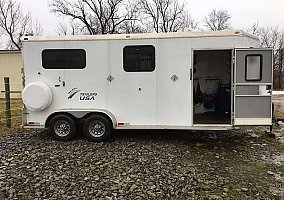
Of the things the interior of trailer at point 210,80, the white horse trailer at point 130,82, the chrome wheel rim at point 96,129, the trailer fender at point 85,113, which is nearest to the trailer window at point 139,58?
the white horse trailer at point 130,82

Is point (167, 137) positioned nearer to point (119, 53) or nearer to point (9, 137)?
point (119, 53)

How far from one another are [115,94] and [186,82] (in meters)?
1.59

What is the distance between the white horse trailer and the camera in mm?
7289

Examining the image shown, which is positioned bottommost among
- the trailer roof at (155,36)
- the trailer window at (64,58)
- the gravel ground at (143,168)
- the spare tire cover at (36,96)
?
the gravel ground at (143,168)

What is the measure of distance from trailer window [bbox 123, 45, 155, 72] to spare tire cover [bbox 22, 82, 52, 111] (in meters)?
1.83

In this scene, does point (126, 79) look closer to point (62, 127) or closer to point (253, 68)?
point (62, 127)

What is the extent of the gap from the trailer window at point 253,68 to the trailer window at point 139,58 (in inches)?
78.2

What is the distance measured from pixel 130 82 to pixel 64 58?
1.60m

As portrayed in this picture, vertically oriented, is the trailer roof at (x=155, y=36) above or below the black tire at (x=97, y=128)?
above

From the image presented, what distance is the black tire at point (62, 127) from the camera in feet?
26.1

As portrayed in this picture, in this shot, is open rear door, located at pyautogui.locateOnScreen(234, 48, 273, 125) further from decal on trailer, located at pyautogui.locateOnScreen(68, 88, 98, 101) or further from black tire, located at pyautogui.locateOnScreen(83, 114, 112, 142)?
decal on trailer, located at pyautogui.locateOnScreen(68, 88, 98, 101)

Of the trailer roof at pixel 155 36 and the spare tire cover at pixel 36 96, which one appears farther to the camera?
the spare tire cover at pixel 36 96

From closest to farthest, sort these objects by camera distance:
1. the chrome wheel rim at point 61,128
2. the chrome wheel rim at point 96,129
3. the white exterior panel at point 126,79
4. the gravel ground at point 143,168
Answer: the gravel ground at point 143,168 → the white exterior panel at point 126,79 → the chrome wheel rim at point 96,129 → the chrome wheel rim at point 61,128

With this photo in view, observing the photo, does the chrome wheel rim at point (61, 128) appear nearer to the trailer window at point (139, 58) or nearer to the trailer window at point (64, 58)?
the trailer window at point (64, 58)
